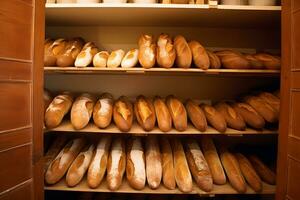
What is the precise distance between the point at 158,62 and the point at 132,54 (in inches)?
6.9

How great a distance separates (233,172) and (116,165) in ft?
2.34

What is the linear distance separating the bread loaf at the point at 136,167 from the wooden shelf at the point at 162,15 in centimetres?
86

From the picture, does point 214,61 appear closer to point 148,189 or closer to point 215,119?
point 215,119

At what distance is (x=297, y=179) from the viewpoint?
88cm

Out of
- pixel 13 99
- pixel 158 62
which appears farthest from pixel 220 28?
pixel 13 99

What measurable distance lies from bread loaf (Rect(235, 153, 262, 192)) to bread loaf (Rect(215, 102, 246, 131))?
26 centimetres

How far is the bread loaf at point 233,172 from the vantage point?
46.5 inches

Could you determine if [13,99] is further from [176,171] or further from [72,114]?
[176,171]

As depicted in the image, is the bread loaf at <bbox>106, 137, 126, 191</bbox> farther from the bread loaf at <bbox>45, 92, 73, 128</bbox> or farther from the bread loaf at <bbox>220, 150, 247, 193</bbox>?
the bread loaf at <bbox>220, 150, 247, 193</bbox>

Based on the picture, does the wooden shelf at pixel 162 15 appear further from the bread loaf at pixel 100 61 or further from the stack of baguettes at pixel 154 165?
the stack of baguettes at pixel 154 165

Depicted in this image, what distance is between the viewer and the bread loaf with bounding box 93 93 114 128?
3.86 ft

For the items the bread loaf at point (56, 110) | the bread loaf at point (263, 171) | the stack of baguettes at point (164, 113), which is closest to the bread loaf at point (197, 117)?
the stack of baguettes at point (164, 113)

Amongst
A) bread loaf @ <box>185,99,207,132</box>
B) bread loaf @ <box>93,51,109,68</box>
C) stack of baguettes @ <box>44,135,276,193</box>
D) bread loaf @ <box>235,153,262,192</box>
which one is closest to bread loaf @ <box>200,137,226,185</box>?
stack of baguettes @ <box>44,135,276,193</box>

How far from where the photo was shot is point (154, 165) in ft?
3.99
